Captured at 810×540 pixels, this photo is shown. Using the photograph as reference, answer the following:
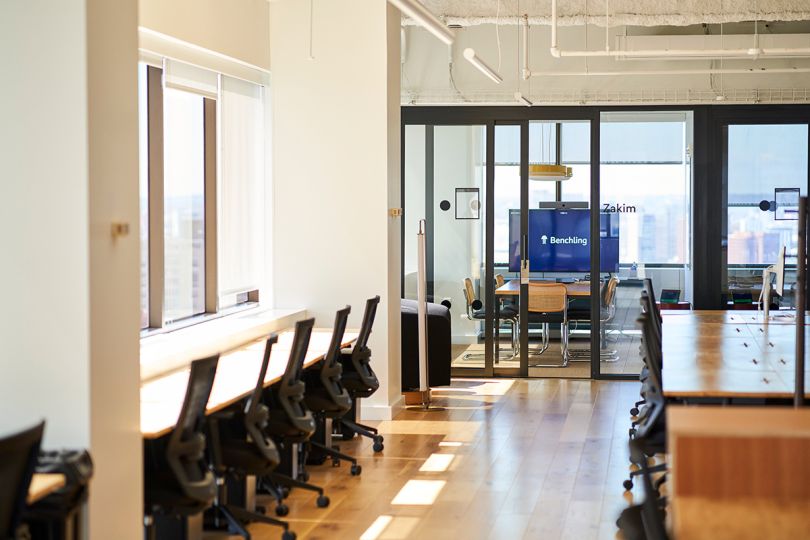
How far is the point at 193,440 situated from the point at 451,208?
6668 mm

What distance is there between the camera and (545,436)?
804 cm

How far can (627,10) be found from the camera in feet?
30.1

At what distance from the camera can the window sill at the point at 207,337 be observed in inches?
238

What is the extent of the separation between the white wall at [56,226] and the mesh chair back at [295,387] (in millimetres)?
1734

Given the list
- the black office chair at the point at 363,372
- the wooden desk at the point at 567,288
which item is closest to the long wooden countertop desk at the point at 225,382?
the black office chair at the point at 363,372

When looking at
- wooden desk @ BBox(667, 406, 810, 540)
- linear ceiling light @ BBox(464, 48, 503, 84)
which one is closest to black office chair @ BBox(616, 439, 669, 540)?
wooden desk @ BBox(667, 406, 810, 540)

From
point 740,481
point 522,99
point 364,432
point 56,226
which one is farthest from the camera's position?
point 522,99

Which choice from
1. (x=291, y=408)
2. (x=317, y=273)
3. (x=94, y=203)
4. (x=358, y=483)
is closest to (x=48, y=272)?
(x=94, y=203)

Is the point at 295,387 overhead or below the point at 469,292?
below

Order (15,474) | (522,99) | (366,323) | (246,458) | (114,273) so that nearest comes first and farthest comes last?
(15,474) → (114,273) → (246,458) → (366,323) → (522,99)

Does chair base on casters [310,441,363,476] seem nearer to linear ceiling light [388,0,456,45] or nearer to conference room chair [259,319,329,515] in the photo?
conference room chair [259,319,329,515]

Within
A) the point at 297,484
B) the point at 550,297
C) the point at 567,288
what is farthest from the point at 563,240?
the point at 297,484

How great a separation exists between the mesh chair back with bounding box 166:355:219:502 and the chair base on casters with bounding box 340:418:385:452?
3.01 m

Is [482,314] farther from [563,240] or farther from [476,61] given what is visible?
[476,61]
